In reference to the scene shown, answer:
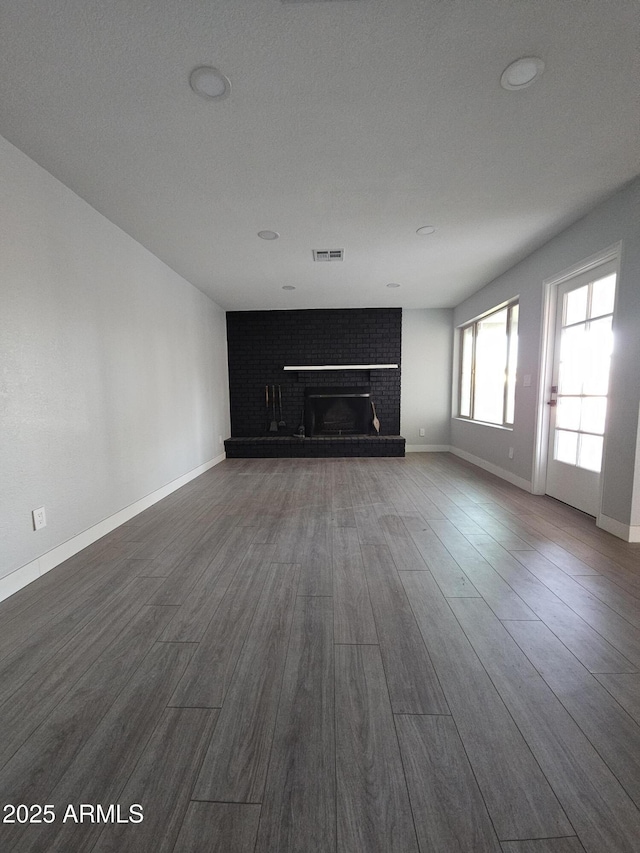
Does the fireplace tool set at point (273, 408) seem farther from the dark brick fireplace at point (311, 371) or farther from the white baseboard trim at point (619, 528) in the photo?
the white baseboard trim at point (619, 528)

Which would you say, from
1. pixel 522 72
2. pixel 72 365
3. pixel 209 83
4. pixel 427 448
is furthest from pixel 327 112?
pixel 427 448

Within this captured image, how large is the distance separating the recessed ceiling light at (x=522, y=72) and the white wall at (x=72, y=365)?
8.04ft

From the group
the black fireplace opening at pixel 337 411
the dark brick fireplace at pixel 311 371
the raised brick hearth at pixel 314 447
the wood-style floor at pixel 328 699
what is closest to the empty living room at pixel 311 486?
the wood-style floor at pixel 328 699

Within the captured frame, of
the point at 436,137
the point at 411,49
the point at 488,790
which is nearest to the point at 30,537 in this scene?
the point at 488,790

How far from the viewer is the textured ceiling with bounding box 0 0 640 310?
3.99ft

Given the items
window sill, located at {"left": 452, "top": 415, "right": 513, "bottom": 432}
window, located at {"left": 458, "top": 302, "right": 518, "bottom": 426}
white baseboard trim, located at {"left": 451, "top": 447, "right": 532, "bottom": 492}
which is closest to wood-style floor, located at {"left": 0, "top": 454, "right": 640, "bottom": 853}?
white baseboard trim, located at {"left": 451, "top": 447, "right": 532, "bottom": 492}

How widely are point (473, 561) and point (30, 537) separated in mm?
2568

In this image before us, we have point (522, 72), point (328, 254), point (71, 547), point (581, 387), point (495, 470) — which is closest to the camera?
point (522, 72)

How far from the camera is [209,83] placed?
4.70ft

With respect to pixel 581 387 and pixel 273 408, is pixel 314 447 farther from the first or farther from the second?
pixel 581 387

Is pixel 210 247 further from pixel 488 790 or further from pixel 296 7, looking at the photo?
pixel 488 790

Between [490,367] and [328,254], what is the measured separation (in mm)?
2768

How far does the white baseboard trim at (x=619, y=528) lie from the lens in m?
2.25

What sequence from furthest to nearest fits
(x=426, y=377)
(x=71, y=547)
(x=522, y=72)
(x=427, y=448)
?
(x=427, y=448) → (x=426, y=377) → (x=71, y=547) → (x=522, y=72)
